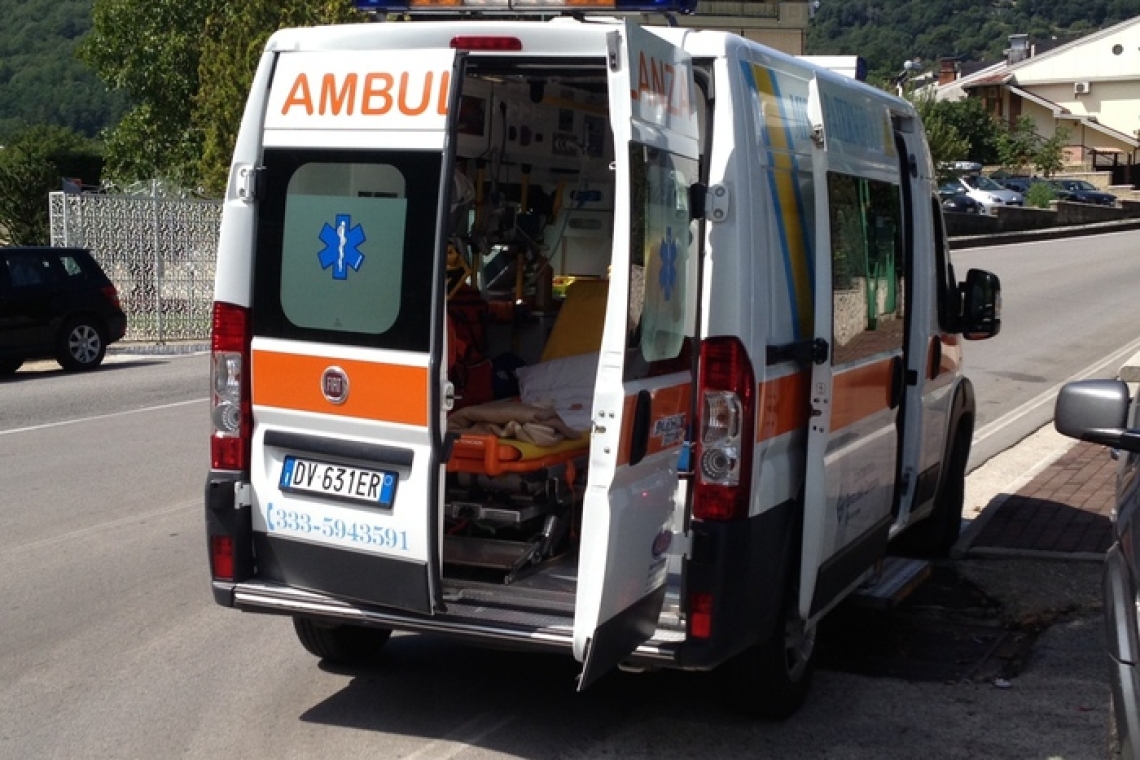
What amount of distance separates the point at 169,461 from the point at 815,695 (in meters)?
6.83

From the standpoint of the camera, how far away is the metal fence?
2278 cm

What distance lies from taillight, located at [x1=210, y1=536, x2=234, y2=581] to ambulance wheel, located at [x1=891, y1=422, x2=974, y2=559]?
14.0 ft

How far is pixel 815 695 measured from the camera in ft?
20.4

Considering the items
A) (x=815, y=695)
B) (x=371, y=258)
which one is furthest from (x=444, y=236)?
(x=815, y=695)

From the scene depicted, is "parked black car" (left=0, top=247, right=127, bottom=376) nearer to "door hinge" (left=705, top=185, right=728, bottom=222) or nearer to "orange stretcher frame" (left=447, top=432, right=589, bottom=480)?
"orange stretcher frame" (left=447, top=432, right=589, bottom=480)

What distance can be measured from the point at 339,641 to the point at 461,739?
0.94 m

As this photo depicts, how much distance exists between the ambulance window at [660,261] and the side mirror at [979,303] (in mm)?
3127

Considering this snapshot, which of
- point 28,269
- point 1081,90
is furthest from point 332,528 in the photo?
point 1081,90

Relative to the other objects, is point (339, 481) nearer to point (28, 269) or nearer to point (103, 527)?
point (103, 527)

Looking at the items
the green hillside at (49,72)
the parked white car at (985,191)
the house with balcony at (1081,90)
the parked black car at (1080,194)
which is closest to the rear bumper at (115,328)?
the parked white car at (985,191)

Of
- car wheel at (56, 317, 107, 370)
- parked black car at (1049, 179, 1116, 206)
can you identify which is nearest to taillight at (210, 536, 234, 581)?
car wheel at (56, 317, 107, 370)

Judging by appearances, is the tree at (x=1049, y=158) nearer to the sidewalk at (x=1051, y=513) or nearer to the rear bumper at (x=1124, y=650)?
the sidewalk at (x=1051, y=513)

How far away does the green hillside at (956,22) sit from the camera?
159875 mm

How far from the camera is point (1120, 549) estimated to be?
4254 millimetres
